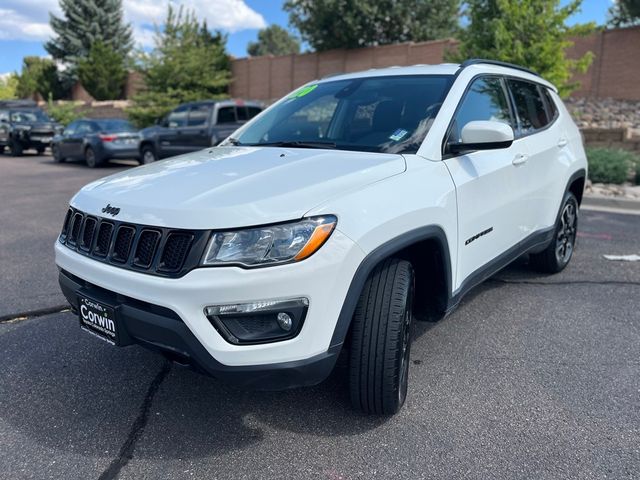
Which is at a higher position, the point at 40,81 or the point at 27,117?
the point at 40,81

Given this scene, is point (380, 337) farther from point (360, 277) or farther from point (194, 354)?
point (194, 354)

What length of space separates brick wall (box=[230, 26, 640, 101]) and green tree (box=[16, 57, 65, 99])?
73.8 feet

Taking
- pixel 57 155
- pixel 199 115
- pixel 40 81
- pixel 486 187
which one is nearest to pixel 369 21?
pixel 57 155

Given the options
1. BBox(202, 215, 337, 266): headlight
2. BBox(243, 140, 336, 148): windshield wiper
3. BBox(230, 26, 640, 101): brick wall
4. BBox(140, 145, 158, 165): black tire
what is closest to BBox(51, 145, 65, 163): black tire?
BBox(140, 145, 158, 165): black tire

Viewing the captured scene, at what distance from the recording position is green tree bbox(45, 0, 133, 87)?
42594 mm

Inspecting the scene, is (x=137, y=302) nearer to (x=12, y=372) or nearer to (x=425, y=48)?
(x=12, y=372)

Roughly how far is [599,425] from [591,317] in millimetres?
1548

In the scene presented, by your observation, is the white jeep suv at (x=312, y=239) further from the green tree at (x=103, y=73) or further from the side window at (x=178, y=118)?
the green tree at (x=103, y=73)

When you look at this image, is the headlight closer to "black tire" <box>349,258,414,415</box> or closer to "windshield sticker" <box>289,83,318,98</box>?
"black tire" <box>349,258,414,415</box>

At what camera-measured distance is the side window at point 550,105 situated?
473cm

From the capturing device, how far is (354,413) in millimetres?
2744

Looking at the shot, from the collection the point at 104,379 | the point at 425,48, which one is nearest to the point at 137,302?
the point at 104,379

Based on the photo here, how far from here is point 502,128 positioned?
291 cm

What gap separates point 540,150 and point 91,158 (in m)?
14.7
